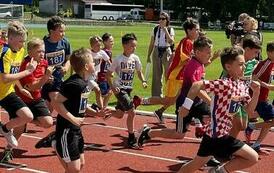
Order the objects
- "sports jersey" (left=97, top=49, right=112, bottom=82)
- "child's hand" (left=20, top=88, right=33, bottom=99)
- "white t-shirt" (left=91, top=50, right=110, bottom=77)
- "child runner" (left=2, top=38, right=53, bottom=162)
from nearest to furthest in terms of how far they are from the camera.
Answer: "child runner" (left=2, top=38, right=53, bottom=162)
"child's hand" (left=20, top=88, right=33, bottom=99)
"white t-shirt" (left=91, top=50, right=110, bottom=77)
"sports jersey" (left=97, top=49, right=112, bottom=82)

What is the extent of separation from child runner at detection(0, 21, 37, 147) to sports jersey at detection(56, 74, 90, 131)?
1.39 meters

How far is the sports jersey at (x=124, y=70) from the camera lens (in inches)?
347

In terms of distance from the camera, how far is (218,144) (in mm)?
5875

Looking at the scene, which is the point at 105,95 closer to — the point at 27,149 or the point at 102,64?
the point at 102,64

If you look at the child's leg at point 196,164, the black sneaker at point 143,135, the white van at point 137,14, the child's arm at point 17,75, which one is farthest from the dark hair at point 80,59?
the white van at point 137,14

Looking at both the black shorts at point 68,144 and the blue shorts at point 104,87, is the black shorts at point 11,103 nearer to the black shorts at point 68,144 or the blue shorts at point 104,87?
the black shorts at point 68,144

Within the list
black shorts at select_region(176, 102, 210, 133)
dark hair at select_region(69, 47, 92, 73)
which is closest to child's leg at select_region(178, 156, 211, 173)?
black shorts at select_region(176, 102, 210, 133)

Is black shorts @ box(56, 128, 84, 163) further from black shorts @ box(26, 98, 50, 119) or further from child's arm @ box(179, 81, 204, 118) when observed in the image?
black shorts @ box(26, 98, 50, 119)

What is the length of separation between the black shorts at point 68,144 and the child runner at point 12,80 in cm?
147

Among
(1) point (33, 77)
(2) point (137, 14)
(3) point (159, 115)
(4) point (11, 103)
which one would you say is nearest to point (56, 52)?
(1) point (33, 77)

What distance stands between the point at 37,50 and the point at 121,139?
2.38 meters

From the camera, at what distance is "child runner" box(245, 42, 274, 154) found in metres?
7.83

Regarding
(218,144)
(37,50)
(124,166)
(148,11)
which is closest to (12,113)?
(37,50)

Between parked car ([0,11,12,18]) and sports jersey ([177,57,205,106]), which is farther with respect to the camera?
parked car ([0,11,12,18])
